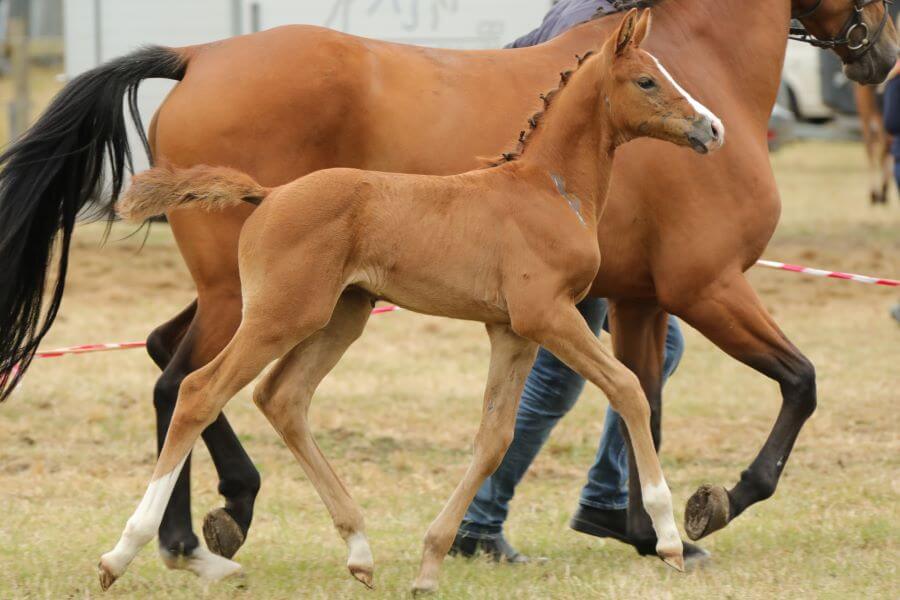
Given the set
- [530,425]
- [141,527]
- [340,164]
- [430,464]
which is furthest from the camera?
[430,464]

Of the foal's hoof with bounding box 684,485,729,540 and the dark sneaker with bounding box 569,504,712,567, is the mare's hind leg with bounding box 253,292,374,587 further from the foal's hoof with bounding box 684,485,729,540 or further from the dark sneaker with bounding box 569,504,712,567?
the dark sneaker with bounding box 569,504,712,567

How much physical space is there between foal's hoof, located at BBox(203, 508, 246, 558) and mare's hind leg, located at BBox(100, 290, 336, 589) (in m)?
0.66

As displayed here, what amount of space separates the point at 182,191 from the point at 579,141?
1.15 metres

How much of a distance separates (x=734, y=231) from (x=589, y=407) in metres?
3.06

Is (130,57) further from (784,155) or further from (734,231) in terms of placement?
(784,155)

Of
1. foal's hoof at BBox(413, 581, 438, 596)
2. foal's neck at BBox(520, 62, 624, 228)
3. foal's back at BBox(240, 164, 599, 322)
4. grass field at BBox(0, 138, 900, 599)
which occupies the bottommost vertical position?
grass field at BBox(0, 138, 900, 599)

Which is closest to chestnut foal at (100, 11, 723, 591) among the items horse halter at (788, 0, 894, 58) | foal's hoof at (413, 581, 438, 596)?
foal's hoof at (413, 581, 438, 596)

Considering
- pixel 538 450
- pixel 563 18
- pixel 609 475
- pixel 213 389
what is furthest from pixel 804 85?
pixel 213 389

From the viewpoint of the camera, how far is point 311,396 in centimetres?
416

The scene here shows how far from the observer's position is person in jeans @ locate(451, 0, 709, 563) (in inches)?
190

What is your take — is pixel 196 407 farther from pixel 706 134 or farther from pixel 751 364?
pixel 751 364

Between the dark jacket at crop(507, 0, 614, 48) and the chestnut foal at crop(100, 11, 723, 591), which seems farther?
the dark jacket at crop(507, 0, 614, 48)

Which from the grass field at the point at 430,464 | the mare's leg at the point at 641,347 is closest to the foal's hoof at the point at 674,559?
the grass field at the point at 430,464

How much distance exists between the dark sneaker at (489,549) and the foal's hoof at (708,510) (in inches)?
23.7
